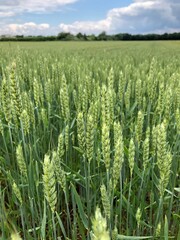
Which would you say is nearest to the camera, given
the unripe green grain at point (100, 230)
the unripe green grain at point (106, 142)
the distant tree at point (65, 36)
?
the unripe green grain at point (100, 230)

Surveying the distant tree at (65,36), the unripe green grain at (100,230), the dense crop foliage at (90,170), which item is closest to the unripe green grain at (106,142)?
the dense crop foliage at (90,170)

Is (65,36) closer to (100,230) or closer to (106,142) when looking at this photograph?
(106,142)

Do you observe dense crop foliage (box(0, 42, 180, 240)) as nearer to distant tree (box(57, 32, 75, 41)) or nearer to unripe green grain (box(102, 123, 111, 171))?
unripe green grain (box(102, 123, 111, 171))

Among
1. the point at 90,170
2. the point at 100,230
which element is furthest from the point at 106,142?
the point at 90,170

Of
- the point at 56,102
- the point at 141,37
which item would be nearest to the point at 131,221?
the point at 56,102

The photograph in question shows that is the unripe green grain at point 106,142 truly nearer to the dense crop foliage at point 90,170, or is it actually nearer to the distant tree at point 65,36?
the dense crop foliage at point 90,170

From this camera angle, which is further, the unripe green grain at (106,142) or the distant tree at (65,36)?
the distant tree at (65,36)

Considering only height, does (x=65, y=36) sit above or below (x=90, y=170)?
above

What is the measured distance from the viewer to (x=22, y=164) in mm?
837

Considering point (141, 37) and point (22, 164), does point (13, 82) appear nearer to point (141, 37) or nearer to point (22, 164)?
point (22, 164)

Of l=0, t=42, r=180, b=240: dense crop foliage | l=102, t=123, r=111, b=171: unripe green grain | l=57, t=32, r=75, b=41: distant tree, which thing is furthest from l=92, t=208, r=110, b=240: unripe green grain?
l=57, t=32, r=75, b=41: distant tree

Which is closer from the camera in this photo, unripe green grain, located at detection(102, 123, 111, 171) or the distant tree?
unripe green grain, located at detection(102, 123, 111, 171)

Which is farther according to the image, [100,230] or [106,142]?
[106,142]

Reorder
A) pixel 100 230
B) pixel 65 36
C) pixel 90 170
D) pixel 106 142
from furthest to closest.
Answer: pixel 65 36, pixel 90 170, pixel 106 142, pixel 100 230
